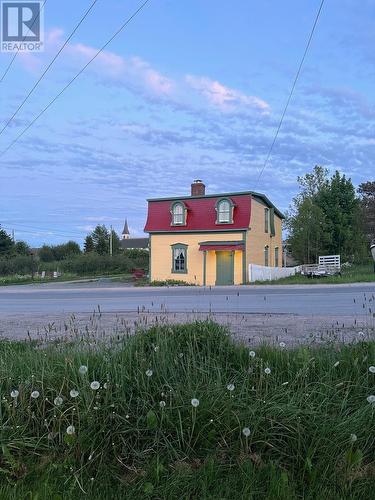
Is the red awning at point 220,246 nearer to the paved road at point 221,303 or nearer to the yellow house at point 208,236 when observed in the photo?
the yellow house at point 208,236

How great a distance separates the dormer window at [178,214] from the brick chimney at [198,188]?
3.42 m

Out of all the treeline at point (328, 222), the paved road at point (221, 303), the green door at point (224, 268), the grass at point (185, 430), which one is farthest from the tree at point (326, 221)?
the grass at point (185, 430)

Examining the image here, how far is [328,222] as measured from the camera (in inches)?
1918

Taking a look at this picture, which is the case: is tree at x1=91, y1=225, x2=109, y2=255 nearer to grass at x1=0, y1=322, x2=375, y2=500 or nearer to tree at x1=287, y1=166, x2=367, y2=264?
tree at x1=287, y1=166, x2=367, y2=264

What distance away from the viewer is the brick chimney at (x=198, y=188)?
38.6 m

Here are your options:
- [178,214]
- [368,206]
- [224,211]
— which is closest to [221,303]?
[224,211]

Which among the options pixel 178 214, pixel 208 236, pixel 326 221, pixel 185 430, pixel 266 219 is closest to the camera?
pixel 185 430

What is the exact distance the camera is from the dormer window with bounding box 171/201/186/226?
35.4 meters

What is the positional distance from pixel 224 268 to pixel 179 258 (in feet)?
11.7

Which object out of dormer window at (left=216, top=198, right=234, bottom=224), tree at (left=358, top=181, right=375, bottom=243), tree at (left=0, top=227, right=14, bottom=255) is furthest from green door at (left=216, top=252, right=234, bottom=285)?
tree at (left=0, top=227, right=14, bottom=255)

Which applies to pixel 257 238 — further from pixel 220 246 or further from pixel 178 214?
pixel 178 214

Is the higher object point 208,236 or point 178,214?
point 178,214

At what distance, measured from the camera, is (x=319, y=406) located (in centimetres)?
363

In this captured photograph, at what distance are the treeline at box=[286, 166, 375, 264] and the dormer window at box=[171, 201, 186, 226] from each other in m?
14.9
